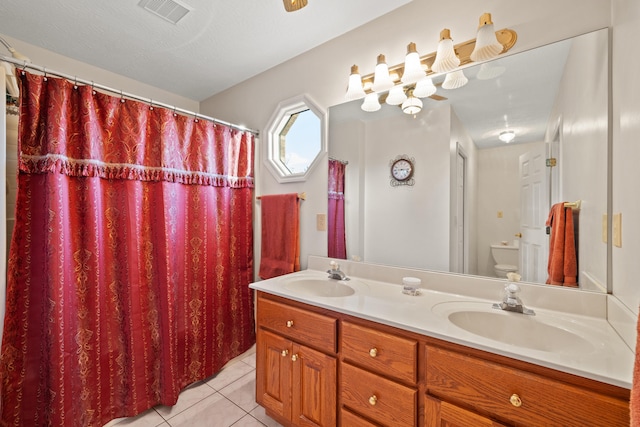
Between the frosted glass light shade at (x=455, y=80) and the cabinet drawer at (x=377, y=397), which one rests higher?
the frosted glass light shade at (x=455, y=80)

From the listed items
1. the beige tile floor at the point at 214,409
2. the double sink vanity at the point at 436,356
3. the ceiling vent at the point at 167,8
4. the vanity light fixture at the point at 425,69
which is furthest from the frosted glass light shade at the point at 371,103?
the beige tile floor at the point at 214,409

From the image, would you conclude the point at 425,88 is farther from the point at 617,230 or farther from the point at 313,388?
the point at 313,388

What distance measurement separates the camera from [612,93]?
0.99 m

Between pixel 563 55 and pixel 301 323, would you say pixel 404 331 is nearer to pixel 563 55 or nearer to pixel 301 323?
pixel 301 323

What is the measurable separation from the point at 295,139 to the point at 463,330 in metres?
1.72

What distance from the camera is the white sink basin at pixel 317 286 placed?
61.9 inches

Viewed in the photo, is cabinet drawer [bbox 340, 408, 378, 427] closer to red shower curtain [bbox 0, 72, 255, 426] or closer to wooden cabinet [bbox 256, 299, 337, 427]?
wooden cabinet [bbox 256, 299, 337, 427]

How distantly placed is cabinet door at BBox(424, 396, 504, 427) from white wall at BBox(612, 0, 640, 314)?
55 centimetres

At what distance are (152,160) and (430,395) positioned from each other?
1.90 metres

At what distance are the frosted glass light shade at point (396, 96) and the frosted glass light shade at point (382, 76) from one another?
0.03 meters

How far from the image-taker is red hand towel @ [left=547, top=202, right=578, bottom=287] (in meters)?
1.11

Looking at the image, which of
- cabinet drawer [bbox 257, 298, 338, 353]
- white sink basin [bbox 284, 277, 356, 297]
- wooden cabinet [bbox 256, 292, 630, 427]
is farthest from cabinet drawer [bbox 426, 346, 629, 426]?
white sink basin [bbox 284, 277, 356, 297]

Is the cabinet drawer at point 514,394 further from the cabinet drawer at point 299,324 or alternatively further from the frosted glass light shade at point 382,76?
the frosted glass light shade at point 382,76

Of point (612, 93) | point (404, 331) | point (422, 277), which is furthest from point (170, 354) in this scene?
point (612, 93)
